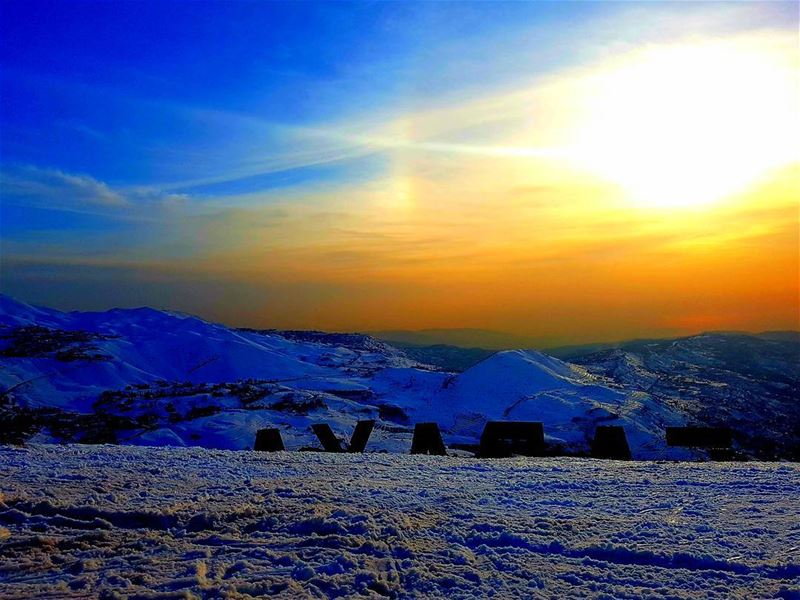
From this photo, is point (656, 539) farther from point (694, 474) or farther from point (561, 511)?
point (694, 474)

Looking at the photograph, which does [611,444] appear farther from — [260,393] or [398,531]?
[260,393]

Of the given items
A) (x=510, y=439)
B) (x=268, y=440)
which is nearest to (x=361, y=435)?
(x=268, y=440)

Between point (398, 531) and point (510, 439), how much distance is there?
544cm

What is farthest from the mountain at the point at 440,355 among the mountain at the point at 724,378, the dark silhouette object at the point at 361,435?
the dark silhouette object at the point at 361,435

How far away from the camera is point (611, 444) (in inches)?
377

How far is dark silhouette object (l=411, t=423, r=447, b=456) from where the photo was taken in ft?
33.2

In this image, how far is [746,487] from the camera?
6.14 meters

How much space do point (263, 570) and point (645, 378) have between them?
40792mm

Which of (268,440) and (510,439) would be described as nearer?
(510,439)

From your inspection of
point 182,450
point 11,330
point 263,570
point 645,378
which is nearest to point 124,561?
point 263,570

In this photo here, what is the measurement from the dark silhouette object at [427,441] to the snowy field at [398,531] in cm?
290

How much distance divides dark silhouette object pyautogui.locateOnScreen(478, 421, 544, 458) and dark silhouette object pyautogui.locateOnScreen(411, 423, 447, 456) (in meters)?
0.68

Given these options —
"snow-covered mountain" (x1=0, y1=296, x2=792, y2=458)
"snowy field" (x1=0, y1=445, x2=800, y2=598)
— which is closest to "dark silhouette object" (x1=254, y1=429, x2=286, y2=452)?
"snowy field" (x1=0, y1=445, x2=800, y2=598)

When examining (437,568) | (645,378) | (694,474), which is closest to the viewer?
(437,568)
